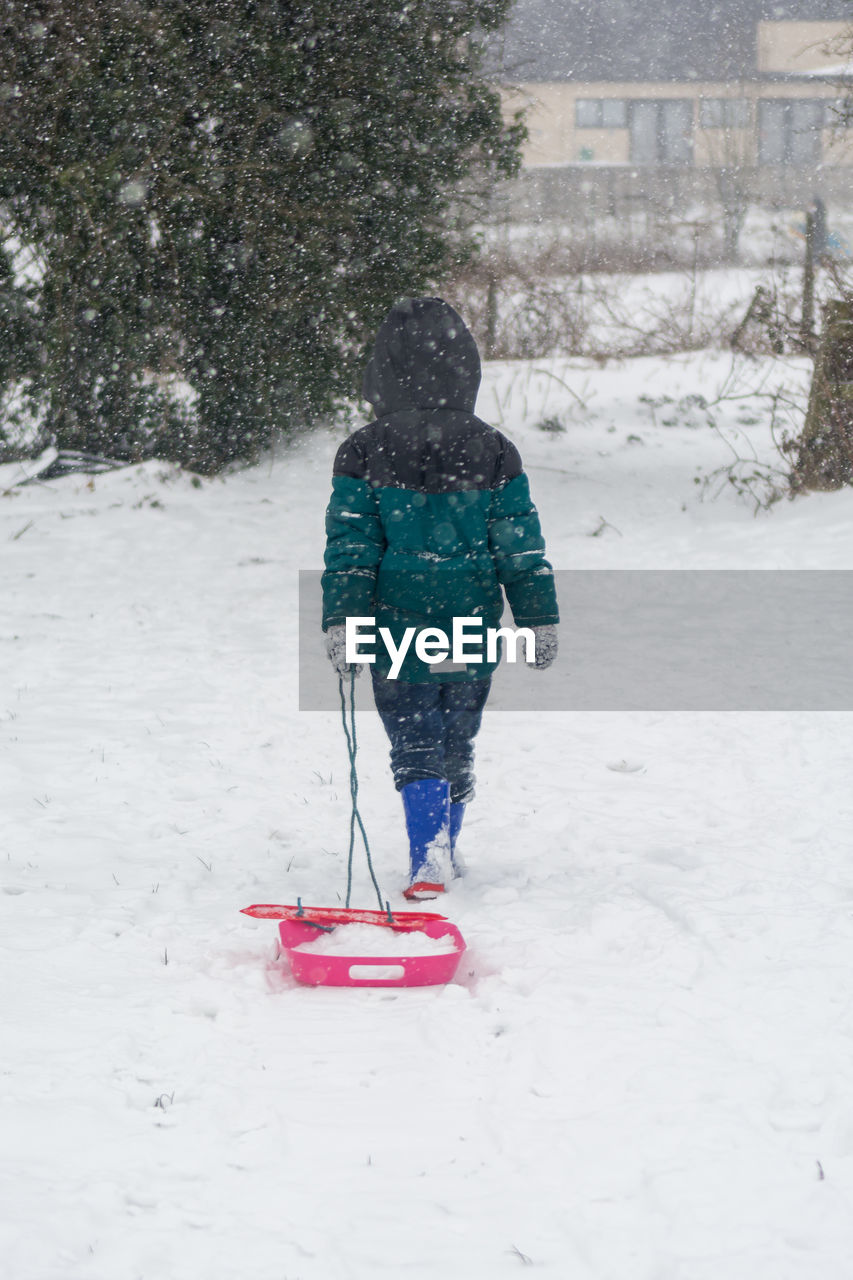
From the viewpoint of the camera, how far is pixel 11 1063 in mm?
2826

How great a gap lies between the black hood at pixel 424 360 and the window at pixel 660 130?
40.2m

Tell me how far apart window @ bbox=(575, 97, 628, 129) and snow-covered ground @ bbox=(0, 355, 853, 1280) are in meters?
39.1

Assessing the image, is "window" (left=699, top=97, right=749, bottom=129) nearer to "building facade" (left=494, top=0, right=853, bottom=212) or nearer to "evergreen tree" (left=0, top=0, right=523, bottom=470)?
"building facade" (left=494, top=0, right=853, bottom=212)

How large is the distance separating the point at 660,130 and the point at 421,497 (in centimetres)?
4187

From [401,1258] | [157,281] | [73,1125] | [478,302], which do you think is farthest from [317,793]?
[478,302]

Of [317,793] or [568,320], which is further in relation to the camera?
[568,320]

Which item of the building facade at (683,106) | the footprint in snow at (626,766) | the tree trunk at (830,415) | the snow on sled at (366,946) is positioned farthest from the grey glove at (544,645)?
the building facade at (683,106)

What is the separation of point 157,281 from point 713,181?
27638mm

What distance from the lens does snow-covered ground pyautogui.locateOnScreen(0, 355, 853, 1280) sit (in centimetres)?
226

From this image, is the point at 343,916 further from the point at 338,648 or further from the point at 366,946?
the point at 338,648

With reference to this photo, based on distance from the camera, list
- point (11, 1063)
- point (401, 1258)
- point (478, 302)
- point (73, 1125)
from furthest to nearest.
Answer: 1. point (478, 302)
2. point (11, 1063)
3. point (73, 1125)
4. point (401, 1258)

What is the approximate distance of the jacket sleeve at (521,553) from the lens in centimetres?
374

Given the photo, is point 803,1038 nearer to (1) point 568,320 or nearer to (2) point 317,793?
(2) point 317,793

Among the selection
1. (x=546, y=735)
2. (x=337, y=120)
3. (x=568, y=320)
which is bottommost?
(x=546, y=735)
